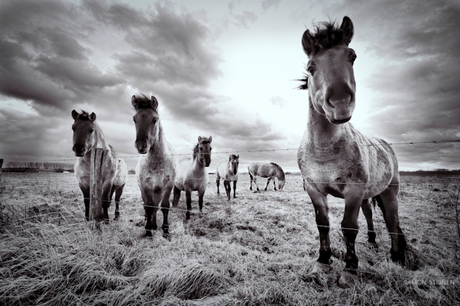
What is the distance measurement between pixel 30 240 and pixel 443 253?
702 cm

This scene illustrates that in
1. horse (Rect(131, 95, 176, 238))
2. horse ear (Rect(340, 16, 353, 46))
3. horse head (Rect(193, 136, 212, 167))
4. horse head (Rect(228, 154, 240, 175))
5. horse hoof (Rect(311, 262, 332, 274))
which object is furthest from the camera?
horse head (Rect(228, 154, 240, 175))

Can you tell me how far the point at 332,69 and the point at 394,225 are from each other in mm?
3243

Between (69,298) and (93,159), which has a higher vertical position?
(93,159)

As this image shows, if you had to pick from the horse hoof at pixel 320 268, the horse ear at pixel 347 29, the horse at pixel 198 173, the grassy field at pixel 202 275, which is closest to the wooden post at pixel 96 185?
the grassy field at pixel 202 275

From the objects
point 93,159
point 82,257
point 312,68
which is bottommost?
point 82,257

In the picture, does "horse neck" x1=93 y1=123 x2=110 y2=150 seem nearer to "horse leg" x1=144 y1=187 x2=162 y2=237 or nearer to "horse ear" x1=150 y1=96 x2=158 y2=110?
"horse ear" x1=150 y1=96 x2=158 y2=110

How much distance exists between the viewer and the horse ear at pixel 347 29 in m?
2.58

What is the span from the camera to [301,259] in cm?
324

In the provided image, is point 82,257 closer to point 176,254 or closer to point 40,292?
point 40,292

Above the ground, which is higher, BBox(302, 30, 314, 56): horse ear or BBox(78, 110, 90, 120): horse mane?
BBox(302, 30, 314, 56): horse ear

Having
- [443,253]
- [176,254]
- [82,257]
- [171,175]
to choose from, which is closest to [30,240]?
[82,257]

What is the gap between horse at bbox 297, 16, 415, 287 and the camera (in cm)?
217

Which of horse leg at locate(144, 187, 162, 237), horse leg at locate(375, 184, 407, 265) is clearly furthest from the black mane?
horse leg at locate(375, 184, 407, 265)

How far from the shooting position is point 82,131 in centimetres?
477
